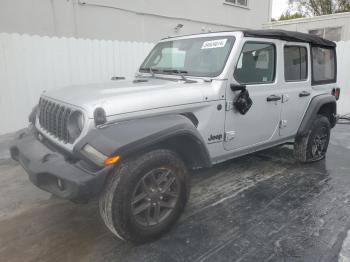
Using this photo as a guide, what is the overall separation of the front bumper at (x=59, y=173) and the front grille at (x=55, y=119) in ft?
0.49

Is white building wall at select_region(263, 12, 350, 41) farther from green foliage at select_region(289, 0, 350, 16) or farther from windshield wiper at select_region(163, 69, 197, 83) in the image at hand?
green foliage at select_region(289, 0, 350, 16)

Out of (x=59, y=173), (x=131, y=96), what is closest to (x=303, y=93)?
(x=131, y=96)

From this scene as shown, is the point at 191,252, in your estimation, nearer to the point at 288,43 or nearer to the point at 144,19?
the point at 288,43

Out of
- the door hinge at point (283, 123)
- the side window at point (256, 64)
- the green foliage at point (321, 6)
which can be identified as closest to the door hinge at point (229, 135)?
the side window at point (256, 64)

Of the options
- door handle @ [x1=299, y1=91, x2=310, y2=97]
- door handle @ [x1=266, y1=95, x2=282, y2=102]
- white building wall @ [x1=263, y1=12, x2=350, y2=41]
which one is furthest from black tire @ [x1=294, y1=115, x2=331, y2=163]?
white building wall @ [x1=263, y1=12, x2=350, y2=41]

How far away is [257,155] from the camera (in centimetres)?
504

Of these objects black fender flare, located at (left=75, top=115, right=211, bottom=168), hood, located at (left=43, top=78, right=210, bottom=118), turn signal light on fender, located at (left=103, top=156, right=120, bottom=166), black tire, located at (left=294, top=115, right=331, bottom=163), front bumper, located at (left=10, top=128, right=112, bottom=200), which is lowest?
black tire, located at (left=294, top=115, right=331, bottom=163)

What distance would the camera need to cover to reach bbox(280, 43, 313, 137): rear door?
12.6 ft

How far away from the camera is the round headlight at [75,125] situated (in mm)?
2422

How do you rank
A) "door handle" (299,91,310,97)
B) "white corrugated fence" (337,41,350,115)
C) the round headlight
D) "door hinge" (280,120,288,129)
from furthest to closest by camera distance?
"white corrugated fence" (337,41,350,115) < "door handle" (299,91,310,97) < "door hinge" (280,120,288,129) < the round headlight

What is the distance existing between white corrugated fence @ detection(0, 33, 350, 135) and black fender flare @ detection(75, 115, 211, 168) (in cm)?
431

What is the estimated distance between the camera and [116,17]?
8055 millimetres

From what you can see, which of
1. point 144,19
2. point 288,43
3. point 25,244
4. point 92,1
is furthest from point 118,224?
point 144,19

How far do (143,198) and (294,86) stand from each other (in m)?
2.60
